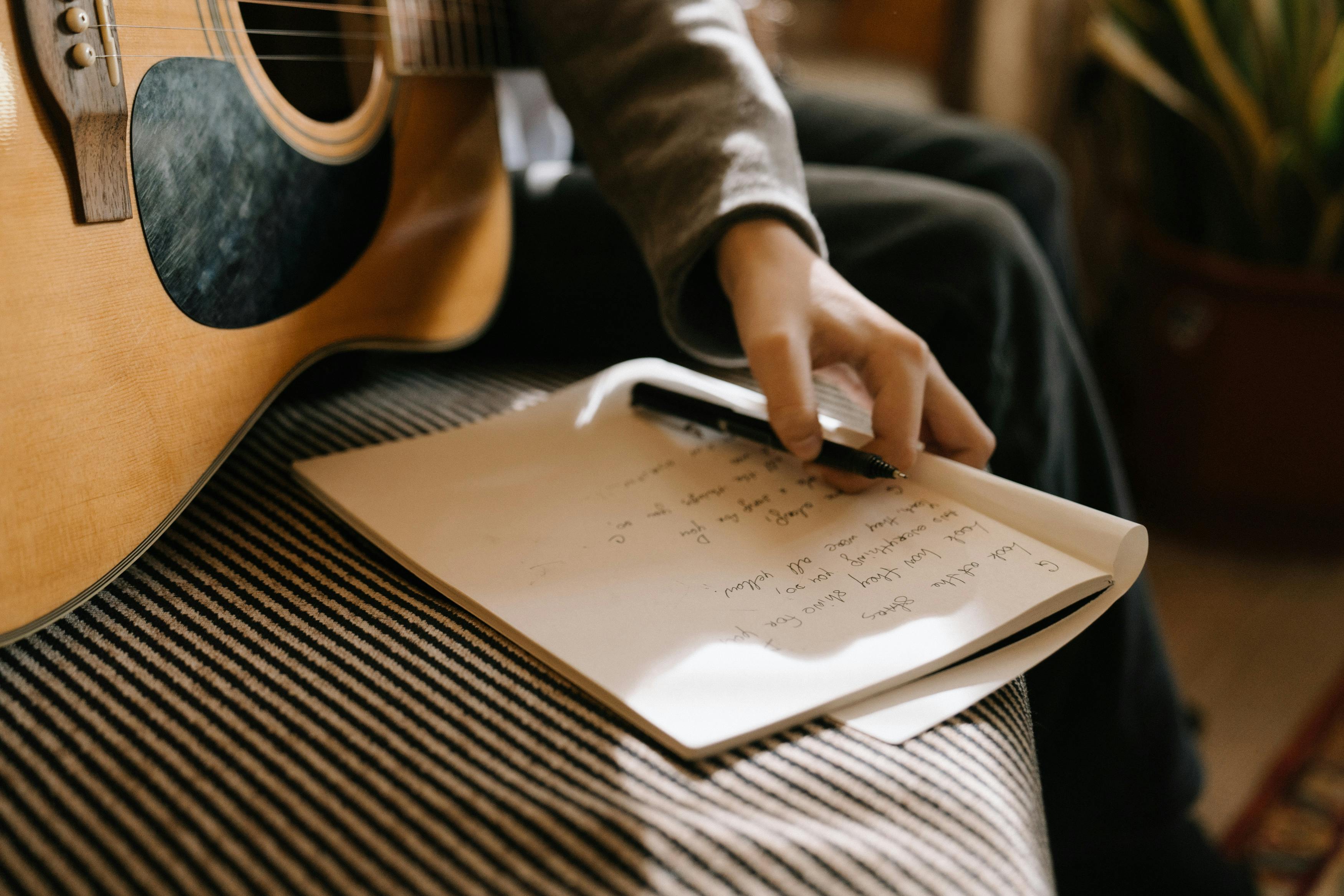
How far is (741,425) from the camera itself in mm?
503

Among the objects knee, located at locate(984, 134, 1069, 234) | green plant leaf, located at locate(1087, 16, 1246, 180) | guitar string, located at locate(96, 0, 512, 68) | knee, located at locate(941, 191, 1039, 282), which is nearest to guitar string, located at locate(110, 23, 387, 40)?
guitar string, located at locate(96, 0, 512, 68)

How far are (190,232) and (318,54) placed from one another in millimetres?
174

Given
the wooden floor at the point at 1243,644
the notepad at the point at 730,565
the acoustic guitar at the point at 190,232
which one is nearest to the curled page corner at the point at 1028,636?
the notepad at the point at 730,565

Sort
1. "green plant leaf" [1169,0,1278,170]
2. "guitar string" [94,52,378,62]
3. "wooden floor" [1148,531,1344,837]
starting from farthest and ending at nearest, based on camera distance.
→ "green plant leaf" [1169,0,1278,170]
"wooden floor" [1148,531,1344,837]
"guitar string" [94,52,378,62]

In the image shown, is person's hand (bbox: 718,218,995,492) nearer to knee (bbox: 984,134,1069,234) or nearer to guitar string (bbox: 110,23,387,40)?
guitar string (bbox: 110,23,387,40)

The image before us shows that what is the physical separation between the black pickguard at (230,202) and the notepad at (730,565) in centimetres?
10

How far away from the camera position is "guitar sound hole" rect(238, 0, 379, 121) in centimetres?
52

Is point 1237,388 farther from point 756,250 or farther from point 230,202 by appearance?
point 230,202

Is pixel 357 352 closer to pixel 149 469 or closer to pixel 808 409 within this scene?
pixel 149 469

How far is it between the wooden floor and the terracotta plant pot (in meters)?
0.08

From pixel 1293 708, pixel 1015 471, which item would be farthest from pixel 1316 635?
pixel 1015 471

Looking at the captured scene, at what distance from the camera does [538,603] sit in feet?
1.27

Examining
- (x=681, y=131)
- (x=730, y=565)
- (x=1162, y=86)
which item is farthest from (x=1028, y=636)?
(x=1162, y=86)

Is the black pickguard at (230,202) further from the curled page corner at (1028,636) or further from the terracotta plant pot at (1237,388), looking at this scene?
the terracotta plant pot at (1237,388)
